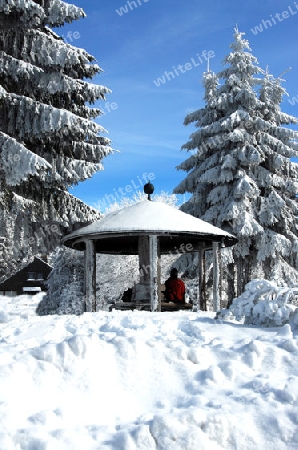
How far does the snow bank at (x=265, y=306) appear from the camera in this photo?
6.36m

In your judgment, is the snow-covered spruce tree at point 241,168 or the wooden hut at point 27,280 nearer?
the snow-covered spruce tree at point 241,168

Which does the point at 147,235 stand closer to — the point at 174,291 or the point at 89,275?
the point at 174,291

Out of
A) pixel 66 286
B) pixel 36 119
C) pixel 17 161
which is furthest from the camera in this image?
pixel 66 286

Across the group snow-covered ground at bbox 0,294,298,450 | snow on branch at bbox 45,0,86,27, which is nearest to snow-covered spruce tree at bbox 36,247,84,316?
snow on branch at bbox 45,0,86,27

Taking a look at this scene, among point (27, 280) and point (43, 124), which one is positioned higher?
point (43, 124)

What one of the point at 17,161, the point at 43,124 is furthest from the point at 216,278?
the point at 43,124

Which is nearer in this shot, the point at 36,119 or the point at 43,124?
the point at 43,124

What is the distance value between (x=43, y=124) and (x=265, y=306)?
9.87m

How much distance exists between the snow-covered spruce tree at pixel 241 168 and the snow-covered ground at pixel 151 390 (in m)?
14.0

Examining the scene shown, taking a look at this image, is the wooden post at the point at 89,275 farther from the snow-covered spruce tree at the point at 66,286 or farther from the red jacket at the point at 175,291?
the snow-covered spruce tree at the point at 66,286

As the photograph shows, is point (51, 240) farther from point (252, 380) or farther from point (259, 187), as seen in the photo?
point (252, 380)

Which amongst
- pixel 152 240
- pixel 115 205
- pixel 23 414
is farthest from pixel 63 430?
pixel 115 205

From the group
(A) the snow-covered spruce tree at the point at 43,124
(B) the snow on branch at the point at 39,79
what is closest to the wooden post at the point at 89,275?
(A) the snow-covered spruce tree at the point at 43,124

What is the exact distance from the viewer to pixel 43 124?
14.3 m
